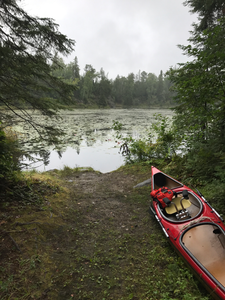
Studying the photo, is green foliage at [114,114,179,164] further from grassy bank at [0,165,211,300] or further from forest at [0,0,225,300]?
grassy bank at [0,165,211,300]

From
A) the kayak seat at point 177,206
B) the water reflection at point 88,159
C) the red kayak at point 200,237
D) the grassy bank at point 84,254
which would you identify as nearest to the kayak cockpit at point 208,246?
the red kayak at point 200,237

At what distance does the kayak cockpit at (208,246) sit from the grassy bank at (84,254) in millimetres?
307

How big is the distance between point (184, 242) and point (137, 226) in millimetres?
1309

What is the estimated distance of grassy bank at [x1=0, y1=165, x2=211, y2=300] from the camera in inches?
92.5

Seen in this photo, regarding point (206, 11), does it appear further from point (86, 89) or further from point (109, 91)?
point (109, 91)

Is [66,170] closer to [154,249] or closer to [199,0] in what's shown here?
[154,249]

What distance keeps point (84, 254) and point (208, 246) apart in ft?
7.30

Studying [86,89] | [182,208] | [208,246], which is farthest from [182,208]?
[86,89]

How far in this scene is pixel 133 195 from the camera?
5742 millimetres

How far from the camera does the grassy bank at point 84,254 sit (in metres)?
2.35

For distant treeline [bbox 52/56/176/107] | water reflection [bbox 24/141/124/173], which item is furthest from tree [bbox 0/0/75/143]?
distant treeline [bbox 52/56/176/107]

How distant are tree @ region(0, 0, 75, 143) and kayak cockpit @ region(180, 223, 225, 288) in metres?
3.79

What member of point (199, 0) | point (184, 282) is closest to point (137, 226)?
point (184, 282)

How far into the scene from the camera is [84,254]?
308 cm
